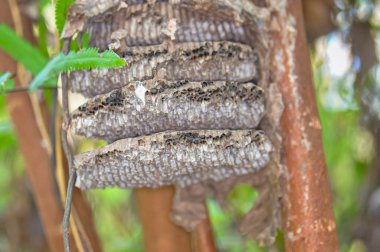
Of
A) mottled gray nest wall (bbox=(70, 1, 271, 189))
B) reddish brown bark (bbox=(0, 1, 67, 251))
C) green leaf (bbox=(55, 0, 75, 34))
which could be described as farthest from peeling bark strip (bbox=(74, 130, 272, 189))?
reddish brown bark (bbox=(0, 1, 67, 251))

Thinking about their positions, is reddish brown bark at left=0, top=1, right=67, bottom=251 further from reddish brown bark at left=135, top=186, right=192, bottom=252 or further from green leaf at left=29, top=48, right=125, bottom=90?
green leaf at left=29, top=48, right=125, bottom=90

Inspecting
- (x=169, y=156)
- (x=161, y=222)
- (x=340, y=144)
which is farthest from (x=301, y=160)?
(x=340, y=144)

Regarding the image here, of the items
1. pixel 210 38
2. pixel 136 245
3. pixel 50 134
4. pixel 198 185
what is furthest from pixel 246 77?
pixel 136 245

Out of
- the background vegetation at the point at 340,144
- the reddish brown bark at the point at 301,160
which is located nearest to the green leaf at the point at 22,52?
the background vegetation at the point at 340,144

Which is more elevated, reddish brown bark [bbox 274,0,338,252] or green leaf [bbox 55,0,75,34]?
green leaf [bbox 55,0,75,34]

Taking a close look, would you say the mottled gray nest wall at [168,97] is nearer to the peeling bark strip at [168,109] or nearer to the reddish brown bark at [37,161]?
the peeling bark strip at [168,109]

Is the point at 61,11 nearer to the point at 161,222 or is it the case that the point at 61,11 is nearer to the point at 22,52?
the point at 22,52
